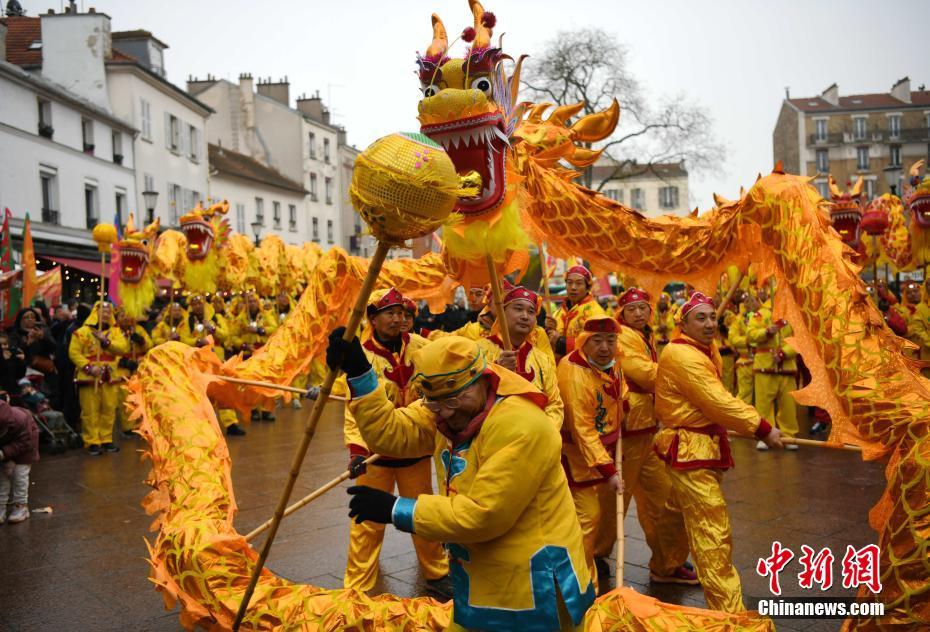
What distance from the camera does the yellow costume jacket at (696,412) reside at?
4488 millimetres

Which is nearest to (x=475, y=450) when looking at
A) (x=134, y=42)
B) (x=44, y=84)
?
(x=44, y=84)

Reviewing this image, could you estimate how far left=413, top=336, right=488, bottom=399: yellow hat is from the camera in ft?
8.88

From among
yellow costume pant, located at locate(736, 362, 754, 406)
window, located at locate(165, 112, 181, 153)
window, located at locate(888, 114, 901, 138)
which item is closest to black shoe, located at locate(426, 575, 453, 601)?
Result: yellow costume pant, located at locate(736, 362, 754, 406)

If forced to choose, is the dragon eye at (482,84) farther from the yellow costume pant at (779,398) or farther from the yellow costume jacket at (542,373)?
the yellow costume pant at (779,398)

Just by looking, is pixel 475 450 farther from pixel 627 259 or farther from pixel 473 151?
pixel 627 259

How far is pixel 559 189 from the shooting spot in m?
5.09

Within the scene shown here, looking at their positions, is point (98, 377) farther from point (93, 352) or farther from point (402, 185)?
point (402, 185)

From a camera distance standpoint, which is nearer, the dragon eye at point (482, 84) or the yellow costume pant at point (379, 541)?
the dragon eye at point (482, 84)

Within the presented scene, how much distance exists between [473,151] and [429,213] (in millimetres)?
1464

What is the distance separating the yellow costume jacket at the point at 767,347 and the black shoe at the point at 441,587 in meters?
6.28

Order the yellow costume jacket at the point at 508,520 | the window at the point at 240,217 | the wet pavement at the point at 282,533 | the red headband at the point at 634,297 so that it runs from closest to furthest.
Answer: the yellow costume jacket at the point at 508,520, the wet pavement at the point at 282,533, the red headband at the point at 634,297, the window at the point at 240,217

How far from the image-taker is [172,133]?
102 feet

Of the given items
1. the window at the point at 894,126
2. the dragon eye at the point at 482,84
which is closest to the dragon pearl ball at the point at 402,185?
the dragon eye at the point at 482,84

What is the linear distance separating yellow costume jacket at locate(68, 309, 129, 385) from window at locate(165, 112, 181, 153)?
2183 centimetres
